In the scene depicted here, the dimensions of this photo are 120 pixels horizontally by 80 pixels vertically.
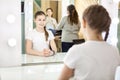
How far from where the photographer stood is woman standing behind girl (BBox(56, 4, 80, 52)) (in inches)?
67.3

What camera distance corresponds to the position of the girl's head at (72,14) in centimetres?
171

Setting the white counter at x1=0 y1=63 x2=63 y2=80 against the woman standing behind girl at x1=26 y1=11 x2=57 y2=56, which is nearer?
the white counter at x1=0 y1=63 x2=63 y2=80

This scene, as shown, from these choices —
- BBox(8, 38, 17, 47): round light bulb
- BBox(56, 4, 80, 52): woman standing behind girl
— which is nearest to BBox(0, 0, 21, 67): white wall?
BBox(8, 38, 17, 47): round light bulb

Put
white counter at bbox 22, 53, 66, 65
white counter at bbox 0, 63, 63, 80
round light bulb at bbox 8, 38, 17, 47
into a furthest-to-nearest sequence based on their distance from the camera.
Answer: white counter at bbox 22, 53, 66, 65 → round light bulb at bbox 8, 38, 17, 47 → white counter at bbox 0, 63, 63, 80

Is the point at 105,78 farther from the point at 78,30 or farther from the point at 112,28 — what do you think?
the point at 112,28

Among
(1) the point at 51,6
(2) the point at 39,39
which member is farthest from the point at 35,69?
(1) the point at 51,6

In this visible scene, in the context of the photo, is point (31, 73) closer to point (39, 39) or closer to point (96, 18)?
point (39, 39)

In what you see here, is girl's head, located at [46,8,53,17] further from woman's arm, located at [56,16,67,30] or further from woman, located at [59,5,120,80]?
woman, located at [59,5,120,80]

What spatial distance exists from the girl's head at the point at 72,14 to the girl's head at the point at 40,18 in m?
0.20

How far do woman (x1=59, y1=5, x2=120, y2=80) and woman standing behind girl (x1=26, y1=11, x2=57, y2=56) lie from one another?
0.84m

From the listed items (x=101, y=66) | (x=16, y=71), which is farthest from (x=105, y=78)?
(x=16, y=71)

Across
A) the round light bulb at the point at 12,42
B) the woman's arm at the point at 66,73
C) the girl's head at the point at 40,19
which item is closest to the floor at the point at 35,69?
the round light bulb at the point at 12,42

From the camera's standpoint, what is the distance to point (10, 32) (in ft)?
4.94

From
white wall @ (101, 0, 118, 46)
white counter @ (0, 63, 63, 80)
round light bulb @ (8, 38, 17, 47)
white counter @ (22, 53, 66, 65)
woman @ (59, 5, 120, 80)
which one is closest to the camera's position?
woman @ (59, 5, 120, 80)
